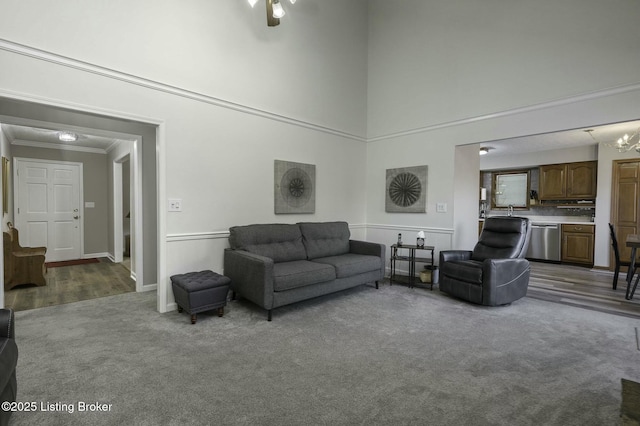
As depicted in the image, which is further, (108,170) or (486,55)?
(108,170)

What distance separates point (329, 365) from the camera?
2.27 metres

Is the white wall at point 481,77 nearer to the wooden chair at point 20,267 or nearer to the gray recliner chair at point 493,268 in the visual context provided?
the gray recliner chair at point 493,268

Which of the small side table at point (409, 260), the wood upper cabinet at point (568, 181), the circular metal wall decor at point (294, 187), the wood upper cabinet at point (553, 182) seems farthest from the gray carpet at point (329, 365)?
the wood upper cabinet at point (553, 182)

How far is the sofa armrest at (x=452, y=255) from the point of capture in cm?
415

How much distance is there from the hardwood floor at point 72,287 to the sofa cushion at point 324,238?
2.60m

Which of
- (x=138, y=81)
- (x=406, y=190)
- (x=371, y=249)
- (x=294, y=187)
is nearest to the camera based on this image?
(x=138, y=81)

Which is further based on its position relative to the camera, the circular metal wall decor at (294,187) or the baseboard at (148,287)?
the circular metal wall decor at (294,187)

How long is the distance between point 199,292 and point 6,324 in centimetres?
150

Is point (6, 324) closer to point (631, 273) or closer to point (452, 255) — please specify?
point (452, 255)

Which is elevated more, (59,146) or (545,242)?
(59,146)

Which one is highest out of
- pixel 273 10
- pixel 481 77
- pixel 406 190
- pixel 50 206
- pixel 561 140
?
pixel 273 10

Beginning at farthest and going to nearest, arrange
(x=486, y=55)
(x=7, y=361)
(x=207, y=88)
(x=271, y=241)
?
(x=486, y=55)
(x=271, y=241)
(x=207, y=88)
(x=7, y=361)

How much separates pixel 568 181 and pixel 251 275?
720 centimetres

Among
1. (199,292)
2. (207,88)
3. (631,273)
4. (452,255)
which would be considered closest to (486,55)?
(452,255)
